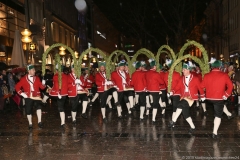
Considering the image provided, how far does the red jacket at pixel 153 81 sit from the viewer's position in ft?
36.1

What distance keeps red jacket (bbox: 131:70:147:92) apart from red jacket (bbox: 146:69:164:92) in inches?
18.2

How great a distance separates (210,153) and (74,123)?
5322mm

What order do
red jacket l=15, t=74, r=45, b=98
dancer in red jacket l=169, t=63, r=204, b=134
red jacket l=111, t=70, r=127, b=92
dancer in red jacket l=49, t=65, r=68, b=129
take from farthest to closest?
red jacket l=111, t=70, r=127, b=92, dancer in red jacket l=49, t=65, r=68, b=129, red jacket l=15, t=74, r=45, b=98, dancer in red jacket l=169, t=63, r=204, b=134

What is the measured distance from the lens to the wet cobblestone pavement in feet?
23.8

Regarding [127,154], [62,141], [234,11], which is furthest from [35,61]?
[234,11]

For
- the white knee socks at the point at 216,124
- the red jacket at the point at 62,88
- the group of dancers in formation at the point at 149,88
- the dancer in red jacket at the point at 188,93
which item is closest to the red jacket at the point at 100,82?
the group of dancers in formation at the point at 149,88

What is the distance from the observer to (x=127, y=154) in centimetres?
726

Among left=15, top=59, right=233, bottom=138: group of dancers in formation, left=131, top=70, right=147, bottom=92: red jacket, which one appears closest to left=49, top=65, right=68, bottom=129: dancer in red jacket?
left=15, top=59, right=233, bottom=138: group of dancers in formation

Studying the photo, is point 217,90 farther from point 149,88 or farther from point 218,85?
point 149,88

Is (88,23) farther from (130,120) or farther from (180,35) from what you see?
(130,120)

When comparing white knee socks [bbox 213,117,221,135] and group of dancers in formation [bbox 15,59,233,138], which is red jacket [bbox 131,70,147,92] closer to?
group of dancers in formation [bbox 15,59,233,138]

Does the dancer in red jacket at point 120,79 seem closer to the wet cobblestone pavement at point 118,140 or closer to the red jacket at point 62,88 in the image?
the wet cobblestone pavement at point 118,140

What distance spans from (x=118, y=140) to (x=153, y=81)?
10.2 feet

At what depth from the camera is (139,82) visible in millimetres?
11750
